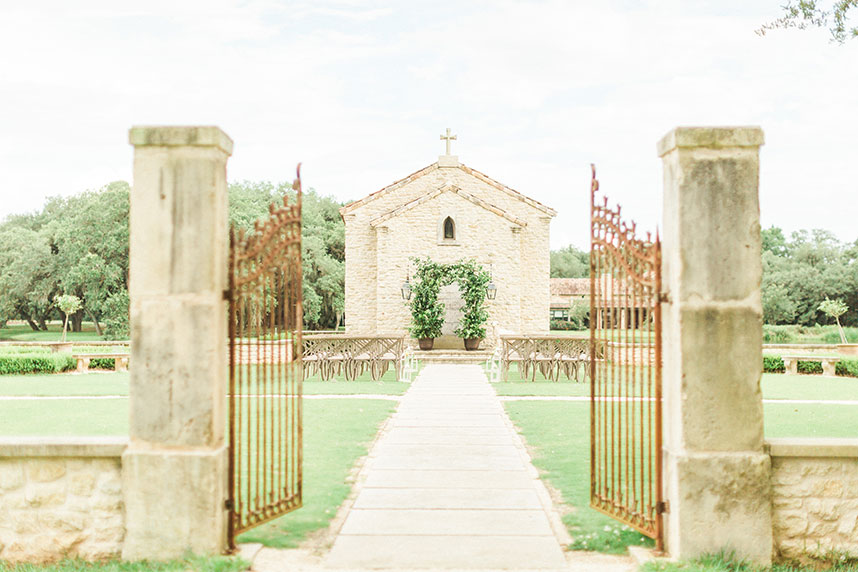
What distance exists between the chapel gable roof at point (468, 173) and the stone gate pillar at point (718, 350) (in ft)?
74.5

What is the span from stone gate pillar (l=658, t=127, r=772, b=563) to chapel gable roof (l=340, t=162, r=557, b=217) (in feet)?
74.5

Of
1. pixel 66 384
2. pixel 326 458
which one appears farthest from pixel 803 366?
pixel 66 384

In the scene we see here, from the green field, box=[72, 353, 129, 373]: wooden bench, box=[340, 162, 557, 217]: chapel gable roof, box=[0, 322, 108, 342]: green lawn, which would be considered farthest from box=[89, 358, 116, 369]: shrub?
box=[0, 322, 108, 342]: green lawn

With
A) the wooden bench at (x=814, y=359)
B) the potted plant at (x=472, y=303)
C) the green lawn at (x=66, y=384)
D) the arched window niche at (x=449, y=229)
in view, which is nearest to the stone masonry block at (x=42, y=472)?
the green lawn at (x=66, y=384)

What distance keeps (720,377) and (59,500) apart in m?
4.48

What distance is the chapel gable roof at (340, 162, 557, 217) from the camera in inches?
1075

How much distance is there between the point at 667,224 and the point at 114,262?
39121 mm

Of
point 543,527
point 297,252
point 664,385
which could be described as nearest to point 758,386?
point 664,385

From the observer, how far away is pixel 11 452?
4.80m

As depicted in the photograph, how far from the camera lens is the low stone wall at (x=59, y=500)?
479 cm

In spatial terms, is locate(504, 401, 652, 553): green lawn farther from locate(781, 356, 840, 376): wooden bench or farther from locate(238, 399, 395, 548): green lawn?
locate(781, 356, 840, 376): wooden bench

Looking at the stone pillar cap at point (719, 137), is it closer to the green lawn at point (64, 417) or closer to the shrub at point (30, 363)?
the green lawn at point (64, 417)

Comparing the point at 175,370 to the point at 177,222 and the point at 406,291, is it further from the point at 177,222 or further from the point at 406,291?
the point at 406,291

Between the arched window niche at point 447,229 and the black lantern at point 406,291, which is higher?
the arched window niche at point 447,229
